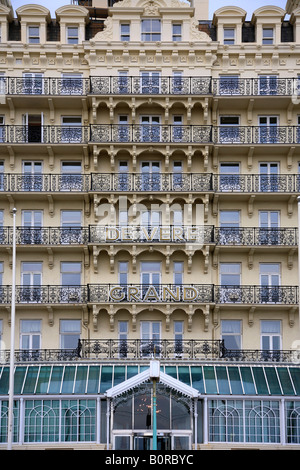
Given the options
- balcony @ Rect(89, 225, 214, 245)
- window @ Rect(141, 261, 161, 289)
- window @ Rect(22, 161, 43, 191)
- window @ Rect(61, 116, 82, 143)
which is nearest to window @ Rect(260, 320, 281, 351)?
balcony @ Rect(89, 225, 214, 245)

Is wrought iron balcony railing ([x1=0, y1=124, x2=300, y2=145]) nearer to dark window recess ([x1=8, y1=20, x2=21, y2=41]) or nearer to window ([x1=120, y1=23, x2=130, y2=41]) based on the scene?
window ([x1=120, y1=23, x2=130, y2=41])

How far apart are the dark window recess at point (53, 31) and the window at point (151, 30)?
14.5ft

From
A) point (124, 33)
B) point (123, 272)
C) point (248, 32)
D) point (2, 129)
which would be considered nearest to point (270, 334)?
point (123, 272)

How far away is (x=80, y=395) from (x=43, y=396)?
157 cm

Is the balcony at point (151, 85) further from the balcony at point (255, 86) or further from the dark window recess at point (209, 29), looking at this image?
the dark window recess at point (209, 29)

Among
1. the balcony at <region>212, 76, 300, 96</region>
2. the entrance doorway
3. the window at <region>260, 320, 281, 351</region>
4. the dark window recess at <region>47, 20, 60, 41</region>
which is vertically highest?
the dark window recess at <region>47, 20, 60, 41</region>

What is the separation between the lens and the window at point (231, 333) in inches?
1623

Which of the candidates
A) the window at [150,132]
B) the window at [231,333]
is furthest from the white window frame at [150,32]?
the window at [231,333]

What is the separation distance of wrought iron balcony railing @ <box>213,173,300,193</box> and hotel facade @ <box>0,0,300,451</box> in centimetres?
8

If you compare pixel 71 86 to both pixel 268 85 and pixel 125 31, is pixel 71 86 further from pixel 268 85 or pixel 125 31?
pixel 268 85

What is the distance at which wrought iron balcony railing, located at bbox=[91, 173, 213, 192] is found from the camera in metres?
42.2

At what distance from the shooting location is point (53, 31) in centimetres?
4459

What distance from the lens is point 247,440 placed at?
36.7m

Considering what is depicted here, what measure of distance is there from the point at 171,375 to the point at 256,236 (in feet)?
27.5
